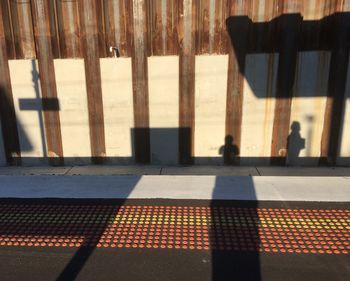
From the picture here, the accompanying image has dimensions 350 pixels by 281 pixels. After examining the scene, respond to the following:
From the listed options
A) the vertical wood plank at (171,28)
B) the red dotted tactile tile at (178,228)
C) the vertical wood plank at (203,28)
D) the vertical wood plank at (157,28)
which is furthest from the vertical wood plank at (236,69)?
the red dotted tactile tile at (178,228)

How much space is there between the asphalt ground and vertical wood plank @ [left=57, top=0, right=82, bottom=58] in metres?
3.71

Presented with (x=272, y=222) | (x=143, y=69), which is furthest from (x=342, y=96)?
(x=143, y=69)

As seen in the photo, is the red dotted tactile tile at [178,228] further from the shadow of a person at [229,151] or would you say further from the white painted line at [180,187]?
the shadow of a person at [229,151]

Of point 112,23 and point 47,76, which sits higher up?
point 112,23

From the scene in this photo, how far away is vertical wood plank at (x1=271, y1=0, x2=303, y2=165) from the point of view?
22.3 ft

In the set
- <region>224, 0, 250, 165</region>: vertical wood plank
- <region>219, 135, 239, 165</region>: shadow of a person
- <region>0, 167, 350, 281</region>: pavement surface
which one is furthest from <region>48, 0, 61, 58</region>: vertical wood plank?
<region>219, 135, 239, 165</region>: shadow of a person

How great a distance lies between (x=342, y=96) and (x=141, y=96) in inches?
188

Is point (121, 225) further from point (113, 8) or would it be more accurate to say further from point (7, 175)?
point (113, 8)

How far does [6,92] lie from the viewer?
759 centimetres

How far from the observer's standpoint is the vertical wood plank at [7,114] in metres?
7.38

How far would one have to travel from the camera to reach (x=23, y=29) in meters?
7.23

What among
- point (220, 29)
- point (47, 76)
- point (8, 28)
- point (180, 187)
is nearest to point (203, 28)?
point (220, 29)

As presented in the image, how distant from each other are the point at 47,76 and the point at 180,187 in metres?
4.36

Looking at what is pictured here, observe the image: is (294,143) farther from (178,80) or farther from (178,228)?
(178,228)
